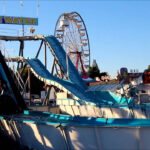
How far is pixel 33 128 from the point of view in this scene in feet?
35.7

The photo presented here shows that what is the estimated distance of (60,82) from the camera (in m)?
26.8

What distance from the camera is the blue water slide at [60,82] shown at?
2522 centimetres

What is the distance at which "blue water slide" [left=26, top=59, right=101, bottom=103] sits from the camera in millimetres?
25219

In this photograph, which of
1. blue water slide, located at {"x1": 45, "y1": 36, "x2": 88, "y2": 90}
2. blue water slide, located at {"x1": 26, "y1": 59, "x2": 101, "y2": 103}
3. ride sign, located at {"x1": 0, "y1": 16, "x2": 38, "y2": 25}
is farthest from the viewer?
ride sign, located at {"x1": 0, "y1": 16, "x2": 38, "y2": 25}

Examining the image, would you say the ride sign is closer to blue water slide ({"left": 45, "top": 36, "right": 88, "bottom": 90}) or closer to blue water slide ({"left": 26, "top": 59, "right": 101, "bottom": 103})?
blue water slide ({"left": 45, "top": 36, "right": 88, "bottom": 90})

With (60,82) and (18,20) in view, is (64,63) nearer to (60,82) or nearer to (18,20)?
(60,82)

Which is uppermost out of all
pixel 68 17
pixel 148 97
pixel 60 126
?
pixel 68 17

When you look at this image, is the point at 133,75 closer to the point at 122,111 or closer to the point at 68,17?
the point at 122,111

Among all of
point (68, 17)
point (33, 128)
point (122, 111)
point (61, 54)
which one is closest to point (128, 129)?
point (33, 128)

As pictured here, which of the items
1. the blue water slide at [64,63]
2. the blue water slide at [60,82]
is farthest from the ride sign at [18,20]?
the blue water slide at [60,82]

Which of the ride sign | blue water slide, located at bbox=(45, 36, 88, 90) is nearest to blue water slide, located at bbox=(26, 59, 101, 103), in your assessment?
blue water slide, located at bbox=(45, 36, 88, 90)

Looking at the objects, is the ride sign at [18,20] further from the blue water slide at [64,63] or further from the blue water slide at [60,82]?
the blue water slide at [60,82]

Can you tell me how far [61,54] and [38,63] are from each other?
3489 mm

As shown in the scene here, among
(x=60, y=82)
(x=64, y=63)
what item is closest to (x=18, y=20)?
(x=64, y=63)
